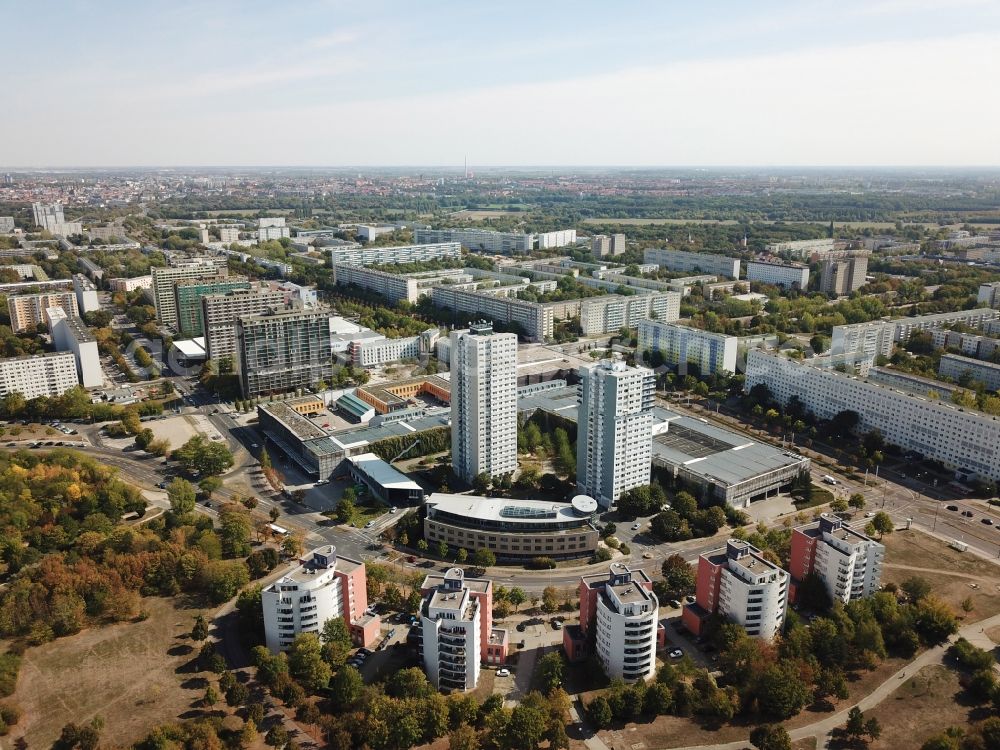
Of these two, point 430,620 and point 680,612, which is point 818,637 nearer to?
point 680,612

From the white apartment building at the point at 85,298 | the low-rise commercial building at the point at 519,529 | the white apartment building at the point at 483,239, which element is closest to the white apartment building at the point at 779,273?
the white apartment building at the point at 483,239

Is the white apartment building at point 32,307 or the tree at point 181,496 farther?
the white apartment building at point 32,307

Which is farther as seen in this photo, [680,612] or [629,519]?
[629,519]

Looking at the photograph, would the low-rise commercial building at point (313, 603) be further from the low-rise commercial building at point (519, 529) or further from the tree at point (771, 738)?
the tree at point (771, 738)

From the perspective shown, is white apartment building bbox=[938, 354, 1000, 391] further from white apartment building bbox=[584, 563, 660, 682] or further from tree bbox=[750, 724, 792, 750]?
tree bbox=[750, 724, 792, 750]

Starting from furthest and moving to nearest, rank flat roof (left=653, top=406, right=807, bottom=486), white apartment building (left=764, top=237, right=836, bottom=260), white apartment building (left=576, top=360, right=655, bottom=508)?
white apartment building (left=764, top=237, right=836, bottom=260) → flat roof (left=653, top=406, right=807, bottom=486) → white apartment building (left=576, top=360, right=655, bottom=508)

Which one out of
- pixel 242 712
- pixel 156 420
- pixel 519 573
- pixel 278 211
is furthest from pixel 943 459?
pixel 278 211

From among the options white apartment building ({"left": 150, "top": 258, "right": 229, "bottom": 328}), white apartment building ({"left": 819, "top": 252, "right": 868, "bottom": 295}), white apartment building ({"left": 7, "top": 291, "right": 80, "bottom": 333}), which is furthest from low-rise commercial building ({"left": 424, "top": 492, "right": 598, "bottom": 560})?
white apartment building ({"left": 819, "top": 252, "right": 868, "bottom": 295})
